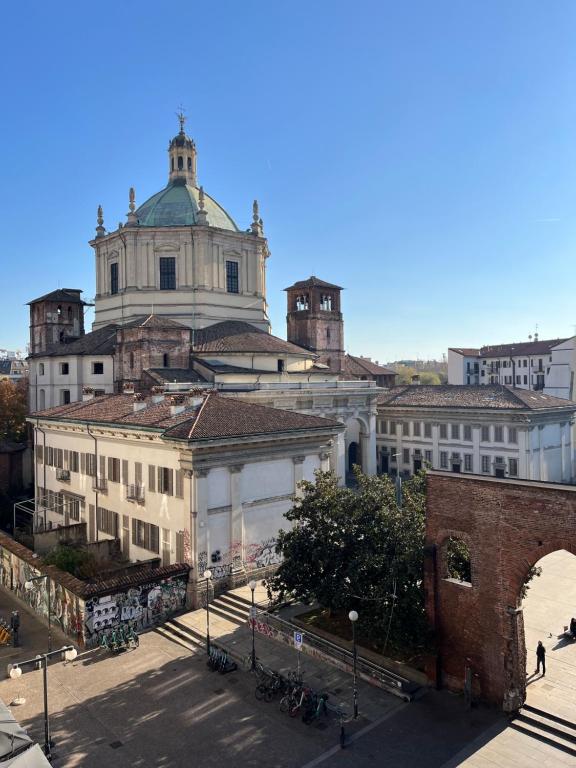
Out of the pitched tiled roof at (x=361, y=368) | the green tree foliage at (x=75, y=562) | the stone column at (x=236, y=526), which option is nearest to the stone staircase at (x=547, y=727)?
the stone column at (x=236, y=526)

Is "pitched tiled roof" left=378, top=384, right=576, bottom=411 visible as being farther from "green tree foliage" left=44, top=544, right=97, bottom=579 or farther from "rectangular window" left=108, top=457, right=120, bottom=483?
"green tree foliage" left=44, top=544, right=97, bottom=579

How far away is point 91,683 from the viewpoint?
66.3ft

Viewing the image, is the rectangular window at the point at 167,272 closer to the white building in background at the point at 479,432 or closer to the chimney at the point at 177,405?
the white building in background at the point at 479,432

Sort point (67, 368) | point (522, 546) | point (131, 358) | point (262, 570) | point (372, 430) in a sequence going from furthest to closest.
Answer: point (372, 430) < point (67, 368) < point (131, 358) < point (262, 570) < point (522, 546)

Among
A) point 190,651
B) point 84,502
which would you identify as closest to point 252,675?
point 190,651

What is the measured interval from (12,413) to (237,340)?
28.6 meters

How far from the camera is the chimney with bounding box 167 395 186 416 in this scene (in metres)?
28.6

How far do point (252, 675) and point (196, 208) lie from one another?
44854 mm

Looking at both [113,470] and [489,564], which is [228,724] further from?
[113,470]

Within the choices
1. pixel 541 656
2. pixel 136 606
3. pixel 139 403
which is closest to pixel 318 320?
pixel 139 403

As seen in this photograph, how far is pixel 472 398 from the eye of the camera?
52844 mm

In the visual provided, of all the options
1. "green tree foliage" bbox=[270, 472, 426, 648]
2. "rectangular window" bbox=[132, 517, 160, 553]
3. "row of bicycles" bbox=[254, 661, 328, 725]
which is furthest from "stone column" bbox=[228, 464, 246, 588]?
"row of bicycles" bbox=[254, 661, 328, 725]

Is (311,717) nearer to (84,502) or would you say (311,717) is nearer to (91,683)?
(91,683)

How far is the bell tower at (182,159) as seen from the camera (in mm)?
59094
